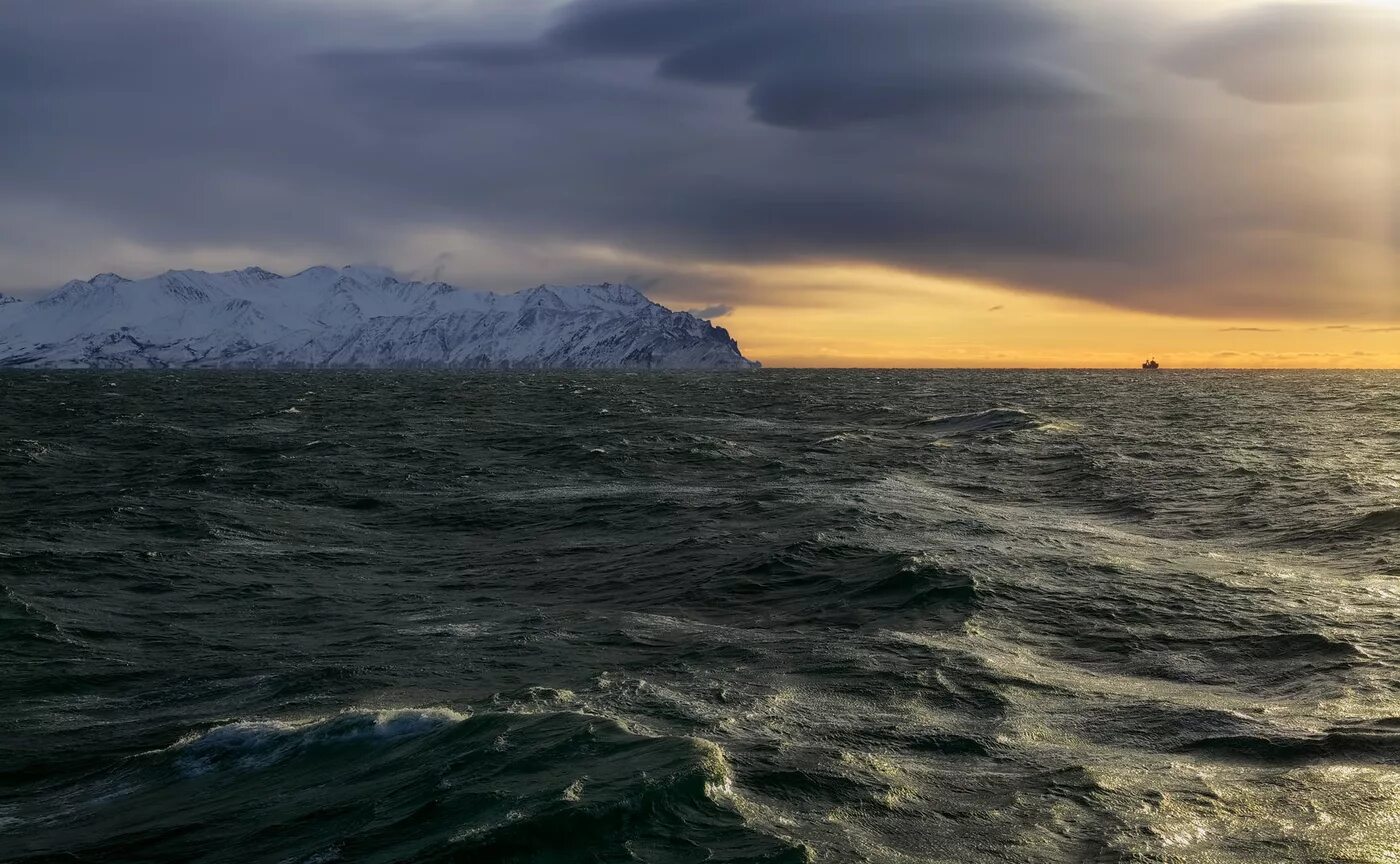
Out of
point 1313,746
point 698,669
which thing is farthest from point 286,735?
point 1313,746

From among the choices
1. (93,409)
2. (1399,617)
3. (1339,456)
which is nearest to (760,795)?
(1399,617)

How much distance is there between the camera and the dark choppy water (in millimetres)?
10164

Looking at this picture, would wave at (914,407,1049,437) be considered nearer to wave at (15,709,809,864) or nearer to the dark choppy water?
the dark choppy water

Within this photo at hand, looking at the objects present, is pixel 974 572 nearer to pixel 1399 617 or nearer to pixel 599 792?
pixel 1399 617

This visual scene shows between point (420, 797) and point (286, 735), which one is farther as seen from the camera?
point (286, 735)

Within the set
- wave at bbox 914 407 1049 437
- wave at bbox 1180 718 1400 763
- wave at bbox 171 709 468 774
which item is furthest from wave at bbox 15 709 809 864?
wave at bbox 914 407 1049 437

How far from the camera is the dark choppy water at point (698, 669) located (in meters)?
10.2

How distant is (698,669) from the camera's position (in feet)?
52.2

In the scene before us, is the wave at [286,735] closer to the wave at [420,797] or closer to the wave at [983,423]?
the wave at [420,797]

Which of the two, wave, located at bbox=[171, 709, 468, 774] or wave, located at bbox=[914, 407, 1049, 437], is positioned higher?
wave, located at bbox=[914, 407, 1049, 437]

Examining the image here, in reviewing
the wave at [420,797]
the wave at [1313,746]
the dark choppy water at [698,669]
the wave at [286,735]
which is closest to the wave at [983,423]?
the dark choppy water at [698,669]

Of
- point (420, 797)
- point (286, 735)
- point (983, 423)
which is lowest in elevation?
point (286, 735)

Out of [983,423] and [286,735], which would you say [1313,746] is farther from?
[983,423]

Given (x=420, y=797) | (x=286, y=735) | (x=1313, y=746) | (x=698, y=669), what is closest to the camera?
(x=420, y=797)
